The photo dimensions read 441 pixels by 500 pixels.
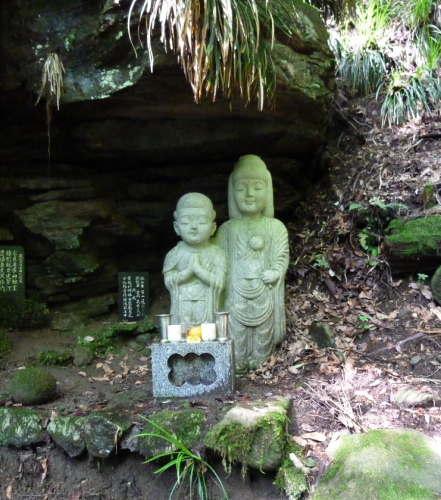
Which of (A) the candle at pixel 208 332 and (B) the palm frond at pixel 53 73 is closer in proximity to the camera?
(A) the candle at pixel 208 332

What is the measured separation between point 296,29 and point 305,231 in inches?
102

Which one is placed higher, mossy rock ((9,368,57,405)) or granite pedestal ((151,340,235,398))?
granite pedestal ((151,340,235,398))

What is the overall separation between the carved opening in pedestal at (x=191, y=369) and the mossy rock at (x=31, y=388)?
1.10 meters

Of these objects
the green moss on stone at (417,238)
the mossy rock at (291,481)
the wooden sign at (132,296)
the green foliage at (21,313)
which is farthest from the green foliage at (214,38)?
the green foliage at (21,313)

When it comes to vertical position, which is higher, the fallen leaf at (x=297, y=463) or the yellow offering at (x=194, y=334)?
the yellow offering at (x=194, y=334)

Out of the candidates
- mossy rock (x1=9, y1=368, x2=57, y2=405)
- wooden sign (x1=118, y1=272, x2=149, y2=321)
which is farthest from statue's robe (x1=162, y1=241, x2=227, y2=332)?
mossy rock (x1=9, y1=368, x2=57, y2=405)

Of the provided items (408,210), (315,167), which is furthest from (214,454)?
(315,167)

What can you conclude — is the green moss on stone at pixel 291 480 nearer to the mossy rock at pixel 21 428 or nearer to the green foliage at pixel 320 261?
the mossy rock at pixel 21 428

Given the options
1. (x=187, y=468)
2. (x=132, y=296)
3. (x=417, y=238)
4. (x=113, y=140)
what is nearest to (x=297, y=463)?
(x=187, y=468)

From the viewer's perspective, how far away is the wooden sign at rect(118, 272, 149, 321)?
21.5 ft

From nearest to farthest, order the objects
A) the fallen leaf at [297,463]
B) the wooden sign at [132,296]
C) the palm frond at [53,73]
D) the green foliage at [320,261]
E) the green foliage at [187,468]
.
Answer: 1. the fallen leaf at [297,463]
2. the green foliage at [187,468]
3. the palm frond at [53,73]
4. the green foliage at [320,261]
5. the wooden sign at [132,296]

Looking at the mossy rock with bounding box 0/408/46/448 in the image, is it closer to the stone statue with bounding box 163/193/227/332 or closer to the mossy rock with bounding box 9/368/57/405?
the mossy rock with bounding box 9/368/57/405

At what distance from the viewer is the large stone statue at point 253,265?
5293 millimetres

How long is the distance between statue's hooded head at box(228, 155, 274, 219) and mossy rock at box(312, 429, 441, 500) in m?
2.83
